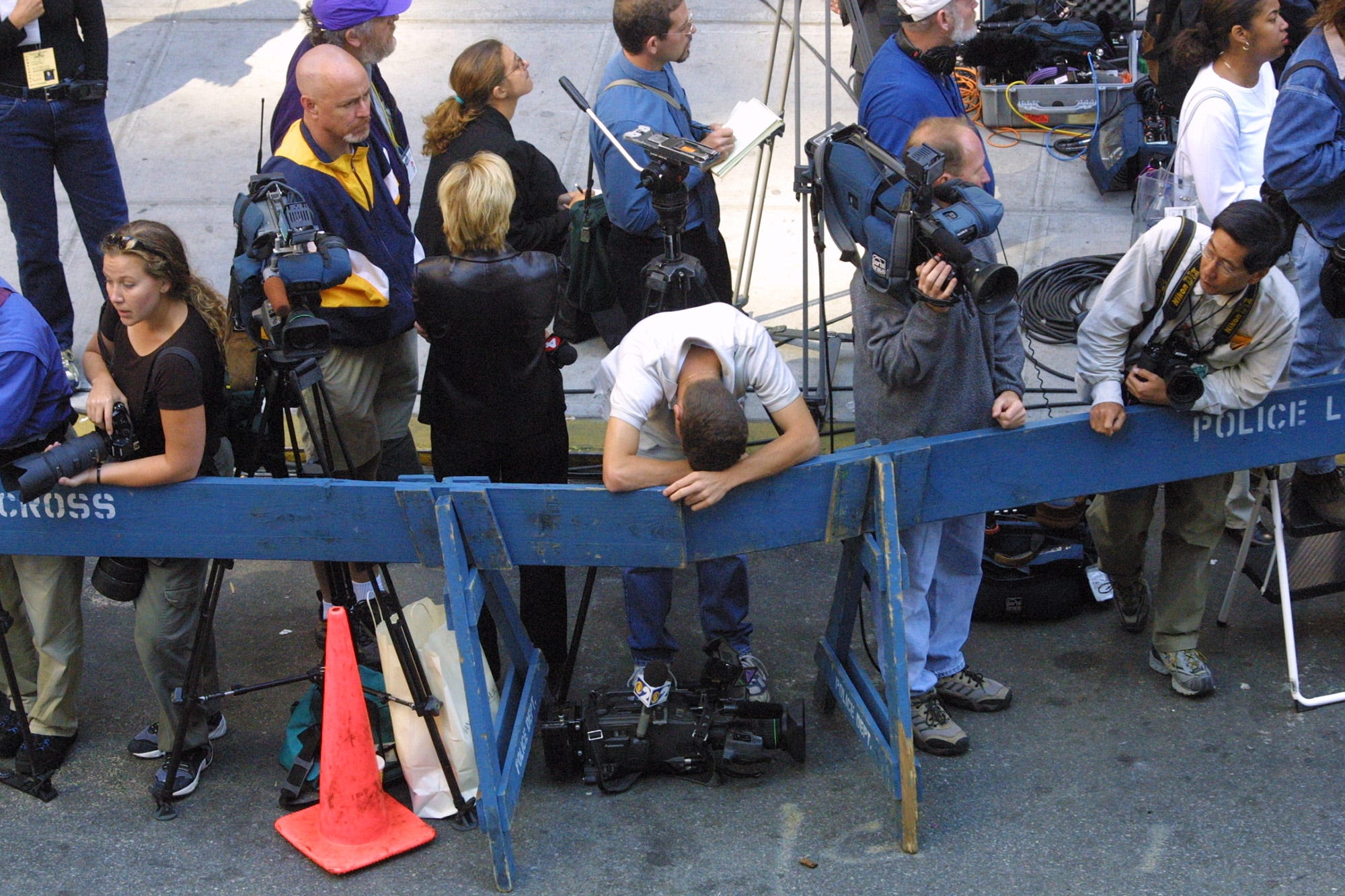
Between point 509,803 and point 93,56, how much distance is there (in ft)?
12.8

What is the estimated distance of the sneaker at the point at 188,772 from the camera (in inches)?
156

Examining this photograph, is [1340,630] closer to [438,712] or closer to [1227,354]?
[1227,354]

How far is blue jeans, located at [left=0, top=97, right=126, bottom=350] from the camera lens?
5.61m

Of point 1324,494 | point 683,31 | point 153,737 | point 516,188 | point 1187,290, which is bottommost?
point 153,737

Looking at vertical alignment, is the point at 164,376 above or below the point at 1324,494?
above

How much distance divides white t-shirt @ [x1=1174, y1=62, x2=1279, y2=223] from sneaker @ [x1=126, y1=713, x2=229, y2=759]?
12.5 feet

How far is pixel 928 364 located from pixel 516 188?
5.86 feet

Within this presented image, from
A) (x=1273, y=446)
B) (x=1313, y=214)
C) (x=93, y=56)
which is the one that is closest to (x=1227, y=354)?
(x=1273, y=446)

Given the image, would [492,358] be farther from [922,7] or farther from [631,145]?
[922,7]

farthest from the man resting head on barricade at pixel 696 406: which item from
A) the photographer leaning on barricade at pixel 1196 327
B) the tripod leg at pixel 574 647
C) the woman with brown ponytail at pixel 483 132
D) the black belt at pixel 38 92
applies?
the black belt at pixel 38 92

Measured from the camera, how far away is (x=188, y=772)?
4.03 m

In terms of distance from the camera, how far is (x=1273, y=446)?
157 inches

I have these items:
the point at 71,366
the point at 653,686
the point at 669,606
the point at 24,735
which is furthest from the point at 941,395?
the point at 71,366

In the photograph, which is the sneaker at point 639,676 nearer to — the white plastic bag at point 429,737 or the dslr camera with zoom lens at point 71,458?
the white plastic bag at point 429,737
